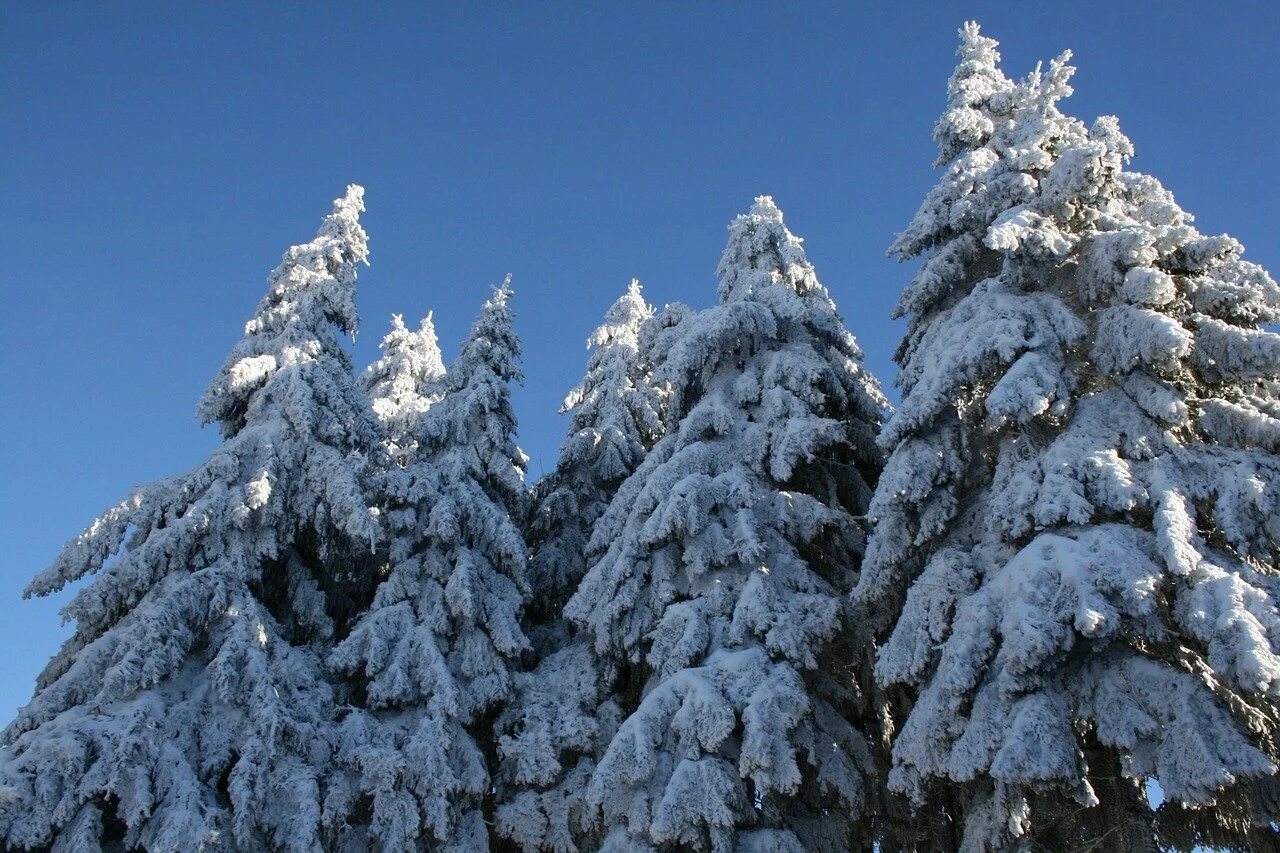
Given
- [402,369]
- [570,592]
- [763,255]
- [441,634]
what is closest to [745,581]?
[441,634]

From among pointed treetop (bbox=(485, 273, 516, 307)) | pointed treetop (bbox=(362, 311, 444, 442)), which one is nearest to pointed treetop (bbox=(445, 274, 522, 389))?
pointed treetop (bbox=(485, 273, 516, 307))

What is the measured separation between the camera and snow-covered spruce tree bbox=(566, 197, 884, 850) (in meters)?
12.7

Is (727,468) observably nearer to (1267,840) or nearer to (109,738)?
(1267,840)

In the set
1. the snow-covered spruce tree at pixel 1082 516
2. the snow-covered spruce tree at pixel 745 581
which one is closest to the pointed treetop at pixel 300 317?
the snow-covered spruce tree at pixel 745 581

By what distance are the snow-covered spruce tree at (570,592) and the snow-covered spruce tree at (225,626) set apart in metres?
3.33

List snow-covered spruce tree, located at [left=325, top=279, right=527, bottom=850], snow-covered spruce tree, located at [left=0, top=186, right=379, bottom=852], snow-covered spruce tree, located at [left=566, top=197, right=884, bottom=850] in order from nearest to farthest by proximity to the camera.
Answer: snow-covered spruce tree, located at [left=0, top=186, right=379, bottom=852]
snow-covered spruce tree, located at [left=566, top=197, right=884, bottom=850]
snow-covered spruce tree, located at [left=325, top=279, right=527, bottom=850]

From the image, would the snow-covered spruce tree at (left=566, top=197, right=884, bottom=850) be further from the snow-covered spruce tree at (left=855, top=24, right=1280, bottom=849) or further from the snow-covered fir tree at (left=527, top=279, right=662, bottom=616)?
the snow-covered fir tree at (left=527, top=279, right=662, bottom=616)

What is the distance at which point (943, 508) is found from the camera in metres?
12.8

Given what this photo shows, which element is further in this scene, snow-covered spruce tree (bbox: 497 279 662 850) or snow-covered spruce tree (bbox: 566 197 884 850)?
snow-covered spruce tree (bbox: 497 279 662 850)

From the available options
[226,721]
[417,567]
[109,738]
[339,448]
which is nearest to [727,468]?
[417,567]

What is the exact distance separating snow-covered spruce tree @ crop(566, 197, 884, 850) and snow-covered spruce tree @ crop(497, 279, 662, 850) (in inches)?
41.3

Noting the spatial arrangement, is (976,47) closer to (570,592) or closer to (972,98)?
(972,98)

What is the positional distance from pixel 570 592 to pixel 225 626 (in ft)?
25.0

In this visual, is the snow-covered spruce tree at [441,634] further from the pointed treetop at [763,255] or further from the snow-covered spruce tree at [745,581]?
the pointed treetop at [763,255]
